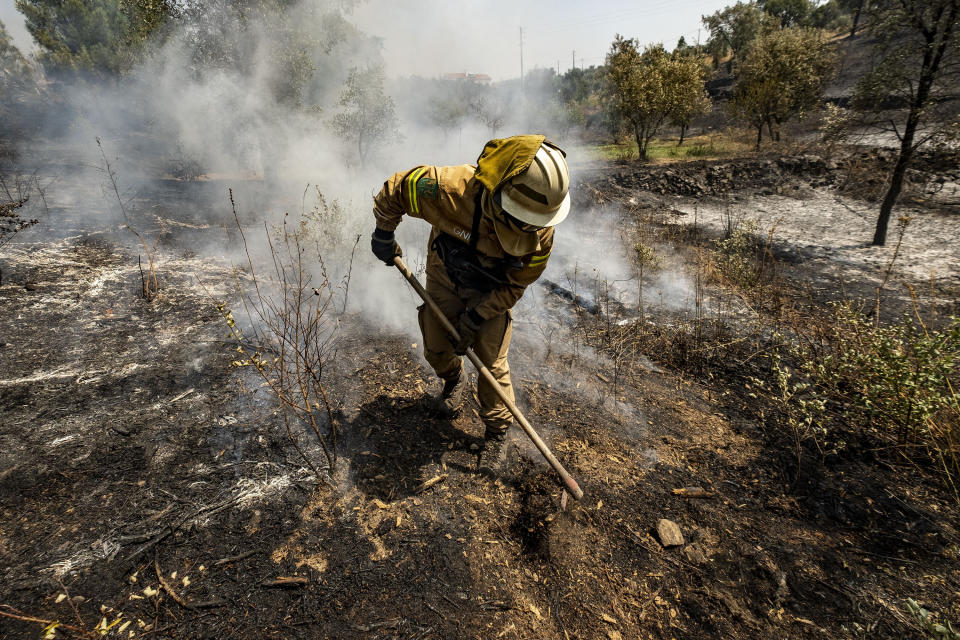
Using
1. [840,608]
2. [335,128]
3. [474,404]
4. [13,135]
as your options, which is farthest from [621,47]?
[13,135]

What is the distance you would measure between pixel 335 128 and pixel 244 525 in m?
11.0

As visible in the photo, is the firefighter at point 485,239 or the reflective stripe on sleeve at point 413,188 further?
the reflective stripe on sleeve at point 413,188

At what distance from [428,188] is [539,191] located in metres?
0.80

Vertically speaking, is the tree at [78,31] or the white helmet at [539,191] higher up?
the tree at [78,31]

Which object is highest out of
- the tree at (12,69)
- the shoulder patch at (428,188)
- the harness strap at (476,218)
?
the tree at (12,69)

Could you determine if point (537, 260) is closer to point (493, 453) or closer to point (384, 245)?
point (384, 245)

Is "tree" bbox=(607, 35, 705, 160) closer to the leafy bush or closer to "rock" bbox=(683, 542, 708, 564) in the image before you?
the leafy bush

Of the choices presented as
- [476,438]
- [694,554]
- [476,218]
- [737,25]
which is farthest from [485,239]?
[737,25]

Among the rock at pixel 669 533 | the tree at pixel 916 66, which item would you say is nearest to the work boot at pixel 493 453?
the rock at pixel 669 533

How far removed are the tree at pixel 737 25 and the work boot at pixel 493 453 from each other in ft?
126

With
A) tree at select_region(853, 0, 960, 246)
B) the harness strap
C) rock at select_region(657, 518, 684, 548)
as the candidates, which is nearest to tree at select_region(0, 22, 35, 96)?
the harness strap

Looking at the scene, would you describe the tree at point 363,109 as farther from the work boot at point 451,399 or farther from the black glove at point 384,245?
the work boot at point 451,399

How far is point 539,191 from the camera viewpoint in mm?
2148

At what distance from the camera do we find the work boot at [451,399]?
10.4ft
